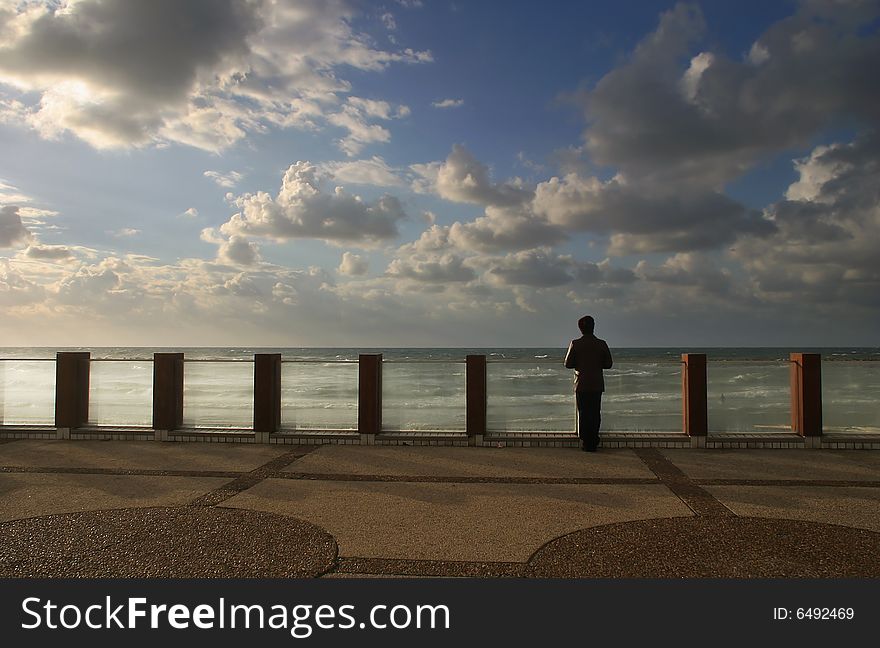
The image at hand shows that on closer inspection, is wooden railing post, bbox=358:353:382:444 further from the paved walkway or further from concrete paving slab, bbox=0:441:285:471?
concrete paving slab, bbox=0:441:285:471

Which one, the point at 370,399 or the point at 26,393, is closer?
the point at 370,399

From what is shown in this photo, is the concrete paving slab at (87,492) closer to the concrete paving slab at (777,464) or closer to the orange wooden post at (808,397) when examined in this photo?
the concrete paving slab at (777,464)

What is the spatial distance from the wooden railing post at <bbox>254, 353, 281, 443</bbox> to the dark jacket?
164 inches

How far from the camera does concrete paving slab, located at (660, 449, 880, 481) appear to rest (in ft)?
22.7

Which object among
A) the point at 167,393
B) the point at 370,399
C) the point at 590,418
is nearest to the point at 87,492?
the point at 167,393

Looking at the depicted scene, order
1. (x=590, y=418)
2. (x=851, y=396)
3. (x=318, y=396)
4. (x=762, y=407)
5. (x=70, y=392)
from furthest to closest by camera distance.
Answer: (x=318, y=396) < (x=851, y=396) < (x=762, y=407) < (x=70, y=392) < (x=590, y=418)

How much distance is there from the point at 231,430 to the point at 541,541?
629cm

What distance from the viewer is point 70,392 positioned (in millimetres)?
9766

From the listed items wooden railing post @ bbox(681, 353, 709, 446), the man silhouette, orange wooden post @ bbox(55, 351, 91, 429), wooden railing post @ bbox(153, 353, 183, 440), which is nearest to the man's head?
the man silhouette

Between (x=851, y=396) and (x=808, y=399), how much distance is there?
6.75ft

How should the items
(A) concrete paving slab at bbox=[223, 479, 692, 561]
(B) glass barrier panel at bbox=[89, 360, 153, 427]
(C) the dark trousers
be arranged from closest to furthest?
(A) concrete paving slab at bbox=[223, 479, 692, 561] < (C) the dark trousers < (B) glass barrier panel at bbox=[89, 360, 153, 427]

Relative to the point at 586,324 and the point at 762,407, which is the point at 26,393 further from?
the point at 762,407

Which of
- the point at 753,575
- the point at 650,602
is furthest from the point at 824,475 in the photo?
the point at 650,602

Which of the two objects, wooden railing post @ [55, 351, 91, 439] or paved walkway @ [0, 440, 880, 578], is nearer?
paved walkway @ [0, 440, 880, 578]
